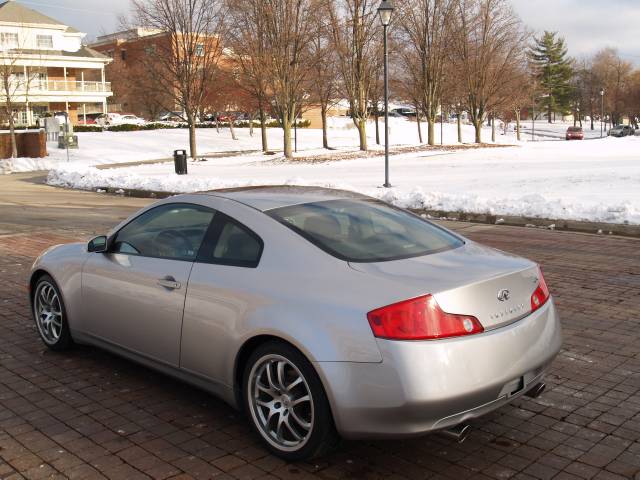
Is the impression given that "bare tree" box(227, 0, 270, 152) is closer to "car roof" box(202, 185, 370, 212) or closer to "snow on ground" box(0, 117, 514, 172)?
"snow on ground" box(0, 117, 514, 172)

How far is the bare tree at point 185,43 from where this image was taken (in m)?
34.7

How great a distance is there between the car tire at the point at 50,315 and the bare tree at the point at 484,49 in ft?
148

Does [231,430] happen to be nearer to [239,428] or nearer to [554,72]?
[239,428]

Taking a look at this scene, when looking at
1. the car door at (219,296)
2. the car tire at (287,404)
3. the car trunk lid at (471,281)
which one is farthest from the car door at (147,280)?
the car trunk lid at (471,281)

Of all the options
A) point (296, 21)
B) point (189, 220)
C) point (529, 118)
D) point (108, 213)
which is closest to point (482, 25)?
point (296, 21)

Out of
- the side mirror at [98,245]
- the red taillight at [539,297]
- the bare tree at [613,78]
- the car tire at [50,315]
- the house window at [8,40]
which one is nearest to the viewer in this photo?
the red taillight at [539,297]

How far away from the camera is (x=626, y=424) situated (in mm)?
4152

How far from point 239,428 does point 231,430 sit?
53mm

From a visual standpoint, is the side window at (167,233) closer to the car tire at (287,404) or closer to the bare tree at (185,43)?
the car tire at (287,404)

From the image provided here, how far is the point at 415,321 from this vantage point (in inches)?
131

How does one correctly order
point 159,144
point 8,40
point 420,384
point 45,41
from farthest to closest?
point 45,41
point 8,40
point 159,144
point 420,384

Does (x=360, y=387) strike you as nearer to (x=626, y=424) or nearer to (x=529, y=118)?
(x=626, y=424)

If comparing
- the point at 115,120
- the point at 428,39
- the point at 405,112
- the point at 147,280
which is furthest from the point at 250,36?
the point at 405,112

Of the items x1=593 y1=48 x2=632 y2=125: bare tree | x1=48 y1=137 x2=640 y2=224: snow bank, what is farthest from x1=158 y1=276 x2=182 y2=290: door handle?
x1=593 y1=48 x2=632 y2=125: bare tree
